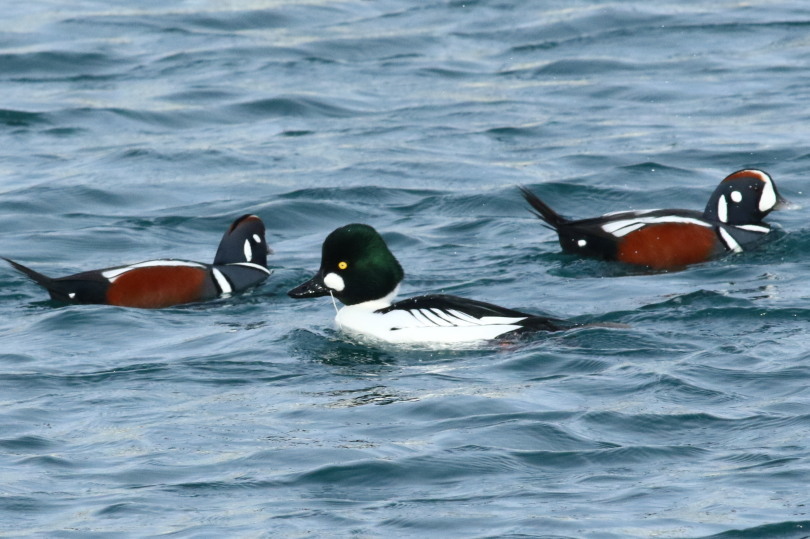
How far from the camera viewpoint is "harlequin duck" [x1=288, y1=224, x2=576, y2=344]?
9.09 metres

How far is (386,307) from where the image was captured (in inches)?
378

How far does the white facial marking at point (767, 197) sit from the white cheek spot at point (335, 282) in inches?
155

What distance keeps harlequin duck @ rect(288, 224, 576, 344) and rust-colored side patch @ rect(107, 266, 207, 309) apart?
1186 millimetres

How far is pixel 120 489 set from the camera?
270 inches

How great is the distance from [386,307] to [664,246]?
2539 millimetres

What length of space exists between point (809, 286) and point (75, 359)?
4854mm

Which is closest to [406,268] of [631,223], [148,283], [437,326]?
[631,223]

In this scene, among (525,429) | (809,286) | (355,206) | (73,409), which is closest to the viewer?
(525,429)

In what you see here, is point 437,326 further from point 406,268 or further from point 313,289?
point 406,268

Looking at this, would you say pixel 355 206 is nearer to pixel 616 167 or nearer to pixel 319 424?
pixel 616 167

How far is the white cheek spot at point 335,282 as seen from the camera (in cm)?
959

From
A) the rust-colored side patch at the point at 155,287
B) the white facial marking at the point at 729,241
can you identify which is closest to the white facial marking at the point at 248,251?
the rust-colored side patch at the point at 155,287

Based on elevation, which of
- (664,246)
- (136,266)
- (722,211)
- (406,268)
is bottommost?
(406,268)

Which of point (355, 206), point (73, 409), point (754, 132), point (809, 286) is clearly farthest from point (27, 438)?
point (754, 132)
